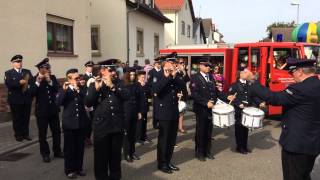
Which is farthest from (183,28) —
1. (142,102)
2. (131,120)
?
(131,120)

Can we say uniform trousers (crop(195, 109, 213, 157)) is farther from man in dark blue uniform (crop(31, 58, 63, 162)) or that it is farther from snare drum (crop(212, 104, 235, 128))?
man in dark blue uniform (crop(31, 58, 63, 162))

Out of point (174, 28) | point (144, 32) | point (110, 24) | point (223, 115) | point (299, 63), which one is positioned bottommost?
point (223, 115)

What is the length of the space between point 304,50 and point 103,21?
38.1ft

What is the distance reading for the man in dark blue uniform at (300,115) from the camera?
4.45 metres

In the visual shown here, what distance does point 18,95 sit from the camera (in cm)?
959

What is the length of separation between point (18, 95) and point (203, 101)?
4482 millimetres

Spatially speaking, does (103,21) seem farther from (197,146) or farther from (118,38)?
(197,146)

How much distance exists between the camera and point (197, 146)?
791cm

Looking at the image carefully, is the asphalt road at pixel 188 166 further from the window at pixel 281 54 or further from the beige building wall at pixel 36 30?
the beige building wall at pixel 36 30

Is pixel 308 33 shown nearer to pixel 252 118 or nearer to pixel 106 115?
pixel 252 118

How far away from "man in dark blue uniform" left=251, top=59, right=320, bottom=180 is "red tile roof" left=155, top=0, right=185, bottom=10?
33.1m

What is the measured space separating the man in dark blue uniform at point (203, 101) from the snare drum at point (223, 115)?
0.23m

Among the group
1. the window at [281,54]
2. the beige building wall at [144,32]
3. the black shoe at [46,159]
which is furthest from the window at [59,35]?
the beige building wall at [144,32]

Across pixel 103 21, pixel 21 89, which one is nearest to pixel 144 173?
pixel 21 89
